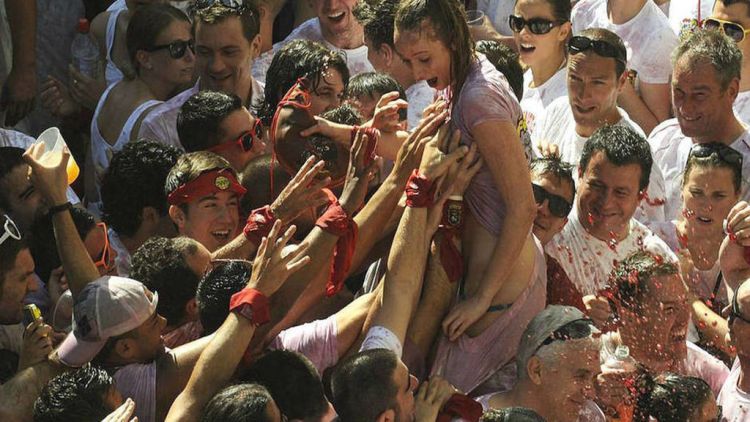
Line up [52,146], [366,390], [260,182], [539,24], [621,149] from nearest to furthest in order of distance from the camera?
[366,390]
[52,146]
[260,182]
[621,149]
[539,24]

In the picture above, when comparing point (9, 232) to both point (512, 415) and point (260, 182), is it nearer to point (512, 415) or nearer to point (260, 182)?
point (260, 182)

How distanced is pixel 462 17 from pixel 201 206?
155 centimetres

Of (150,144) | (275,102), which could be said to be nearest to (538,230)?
(275,102)

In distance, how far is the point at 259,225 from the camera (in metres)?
6.14

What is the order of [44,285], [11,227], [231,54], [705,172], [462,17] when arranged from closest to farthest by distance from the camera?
1. [462,17]
2. [11,227]
3. [44,285]
4. [705,172]
5. [231,54]

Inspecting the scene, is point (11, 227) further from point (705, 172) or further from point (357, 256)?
point (705, 172)

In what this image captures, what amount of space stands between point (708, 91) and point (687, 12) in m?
1.31

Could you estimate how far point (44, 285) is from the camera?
678 cm

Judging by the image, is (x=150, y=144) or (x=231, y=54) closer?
(x=150, y=144)

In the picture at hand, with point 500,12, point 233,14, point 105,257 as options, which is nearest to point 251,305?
point 105,257

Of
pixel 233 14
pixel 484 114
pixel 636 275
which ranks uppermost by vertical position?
pixel 484 114

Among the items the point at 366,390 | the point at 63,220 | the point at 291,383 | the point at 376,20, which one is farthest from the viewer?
the point at 376,20

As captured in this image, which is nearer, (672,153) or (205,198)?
(205,198)

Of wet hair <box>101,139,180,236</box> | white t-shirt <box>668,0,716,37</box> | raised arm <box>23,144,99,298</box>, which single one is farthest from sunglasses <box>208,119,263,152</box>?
white t-shirt <box>668,0,716,37</box>
